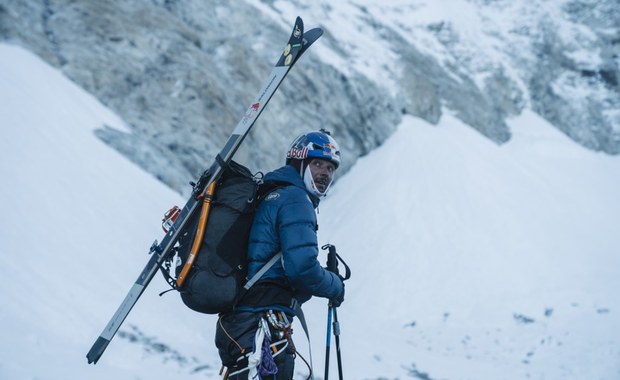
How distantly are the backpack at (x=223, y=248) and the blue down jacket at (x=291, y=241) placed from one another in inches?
3.0

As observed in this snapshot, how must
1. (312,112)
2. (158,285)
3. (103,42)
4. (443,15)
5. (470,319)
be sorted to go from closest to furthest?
1. (158,285)
2. (470,319)
3. (103,42)
4. (312,112)
5. (443,15)

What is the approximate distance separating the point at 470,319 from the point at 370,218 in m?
6.86

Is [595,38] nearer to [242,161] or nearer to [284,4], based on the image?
[284,4]

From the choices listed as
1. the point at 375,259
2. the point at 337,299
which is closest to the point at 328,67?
the point at 375,259

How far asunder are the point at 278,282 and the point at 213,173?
3.48 feet

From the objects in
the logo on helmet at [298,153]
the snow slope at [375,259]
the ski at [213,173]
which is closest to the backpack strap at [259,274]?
the ski at [213,173]

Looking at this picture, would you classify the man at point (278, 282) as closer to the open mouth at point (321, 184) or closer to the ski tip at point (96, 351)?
the open mouth at point (321, 184)

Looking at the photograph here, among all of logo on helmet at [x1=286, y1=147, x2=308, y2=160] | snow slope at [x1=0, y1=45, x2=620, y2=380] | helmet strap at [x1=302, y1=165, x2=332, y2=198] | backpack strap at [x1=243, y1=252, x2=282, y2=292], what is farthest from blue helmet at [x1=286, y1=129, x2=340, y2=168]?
snow slope at [x1=0, y1=45, x2=620, y2=380]

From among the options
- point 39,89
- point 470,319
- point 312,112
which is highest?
point 39,89

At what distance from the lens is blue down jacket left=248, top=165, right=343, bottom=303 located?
12.6 ft

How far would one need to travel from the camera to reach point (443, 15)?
3800cm

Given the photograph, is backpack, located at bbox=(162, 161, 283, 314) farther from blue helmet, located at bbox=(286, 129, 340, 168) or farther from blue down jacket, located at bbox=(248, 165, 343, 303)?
blue helmet, located at bbox=(286, 129, 340, 168)

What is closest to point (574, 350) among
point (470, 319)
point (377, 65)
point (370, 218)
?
point (470, 319)

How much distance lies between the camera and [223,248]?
3.95 meters
